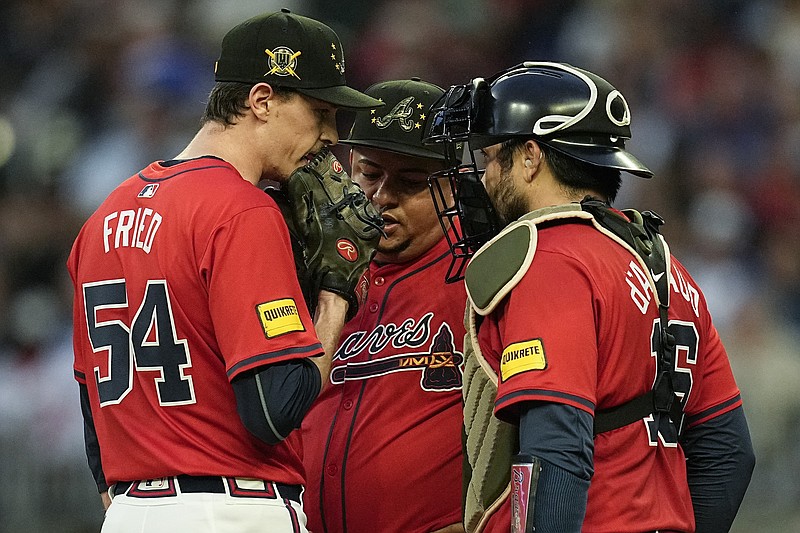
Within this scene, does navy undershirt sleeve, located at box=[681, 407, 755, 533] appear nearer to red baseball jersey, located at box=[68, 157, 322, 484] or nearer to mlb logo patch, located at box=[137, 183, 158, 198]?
red baseball jersey, located at box=[68, 157, 322, 484]

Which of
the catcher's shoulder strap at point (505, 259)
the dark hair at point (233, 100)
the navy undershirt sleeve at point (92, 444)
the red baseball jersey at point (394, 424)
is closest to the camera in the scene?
the catcher's shoulder strap at point (505, 259)

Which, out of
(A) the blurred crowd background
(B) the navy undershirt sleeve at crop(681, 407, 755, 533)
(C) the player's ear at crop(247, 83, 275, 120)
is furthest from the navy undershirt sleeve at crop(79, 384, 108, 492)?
(A) the blurred crowd background

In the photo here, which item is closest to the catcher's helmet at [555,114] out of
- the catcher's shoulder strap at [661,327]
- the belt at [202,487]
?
the catcher's shoulder strap at [661,327]

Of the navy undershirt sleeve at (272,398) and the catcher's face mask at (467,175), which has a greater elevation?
the catcher's face mask at (467,175)

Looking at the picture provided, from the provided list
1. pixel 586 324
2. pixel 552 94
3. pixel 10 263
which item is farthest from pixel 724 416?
pixel 10 263

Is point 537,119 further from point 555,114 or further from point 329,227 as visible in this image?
point 329,227

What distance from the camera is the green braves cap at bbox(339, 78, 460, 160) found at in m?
3.36

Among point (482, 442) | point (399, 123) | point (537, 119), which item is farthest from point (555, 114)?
point (399, 123)

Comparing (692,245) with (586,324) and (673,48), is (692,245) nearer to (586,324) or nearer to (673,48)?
(673,48)

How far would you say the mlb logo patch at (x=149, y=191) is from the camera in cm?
253

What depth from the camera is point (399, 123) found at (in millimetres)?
3363

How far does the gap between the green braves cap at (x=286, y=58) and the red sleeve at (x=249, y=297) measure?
41 centimetres

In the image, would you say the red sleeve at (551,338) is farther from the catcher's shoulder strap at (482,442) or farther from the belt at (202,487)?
the belt at (202,487)

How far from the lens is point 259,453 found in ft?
8.27
